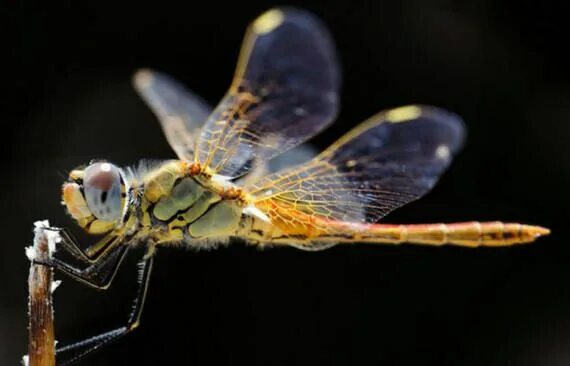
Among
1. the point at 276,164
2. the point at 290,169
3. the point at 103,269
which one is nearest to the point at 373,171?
the point at 290,169

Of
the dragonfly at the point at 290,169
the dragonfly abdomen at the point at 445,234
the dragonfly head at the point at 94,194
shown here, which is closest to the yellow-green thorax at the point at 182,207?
the dragonfly at the point at 290,169

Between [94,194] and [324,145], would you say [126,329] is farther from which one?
[324,145]

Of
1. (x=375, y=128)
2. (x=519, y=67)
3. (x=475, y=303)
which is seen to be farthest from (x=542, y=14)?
(x=375, y=128)

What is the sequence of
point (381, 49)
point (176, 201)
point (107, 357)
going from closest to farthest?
1. point (176, 201)
2. point (107, 357)
3. point (381, 49)

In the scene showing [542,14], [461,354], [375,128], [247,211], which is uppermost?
[542,14]

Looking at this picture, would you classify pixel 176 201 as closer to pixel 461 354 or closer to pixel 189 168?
pixel 189 168

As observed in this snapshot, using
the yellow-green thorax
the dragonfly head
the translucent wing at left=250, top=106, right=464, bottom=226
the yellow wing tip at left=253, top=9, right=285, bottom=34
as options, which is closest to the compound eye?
the dragonfly head
